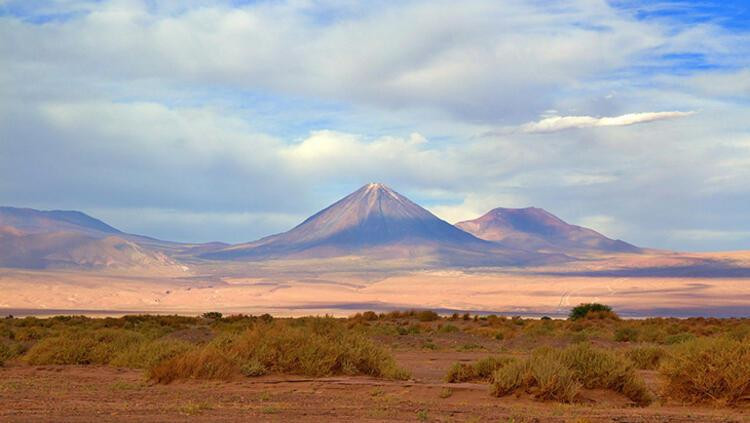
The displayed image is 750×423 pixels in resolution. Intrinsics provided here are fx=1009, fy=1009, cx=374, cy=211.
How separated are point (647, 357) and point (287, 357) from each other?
43.3ft

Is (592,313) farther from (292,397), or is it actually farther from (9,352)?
(292,397)

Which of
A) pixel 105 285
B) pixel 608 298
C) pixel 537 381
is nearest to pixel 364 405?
pixel 537 381

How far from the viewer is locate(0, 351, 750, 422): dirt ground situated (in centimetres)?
1795

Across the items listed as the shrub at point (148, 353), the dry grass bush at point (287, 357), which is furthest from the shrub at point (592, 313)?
the dry grass bush at point (287, 357)

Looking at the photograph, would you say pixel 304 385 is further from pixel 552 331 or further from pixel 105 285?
pixel 105 285

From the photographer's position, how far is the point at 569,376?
21.1 metres

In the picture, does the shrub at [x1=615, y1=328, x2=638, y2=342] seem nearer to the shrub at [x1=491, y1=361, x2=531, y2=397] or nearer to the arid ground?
the arid ground

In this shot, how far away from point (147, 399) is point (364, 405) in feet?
15.8

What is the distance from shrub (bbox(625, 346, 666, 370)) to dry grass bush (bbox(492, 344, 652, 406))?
10059 millimetres

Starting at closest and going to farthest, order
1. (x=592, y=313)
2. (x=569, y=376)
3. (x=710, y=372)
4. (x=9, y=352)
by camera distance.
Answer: (x=710, y=372), (x=569, y=376), (x=9, y=352), (x=592, y=313)

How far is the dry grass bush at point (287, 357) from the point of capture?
82.9 ft

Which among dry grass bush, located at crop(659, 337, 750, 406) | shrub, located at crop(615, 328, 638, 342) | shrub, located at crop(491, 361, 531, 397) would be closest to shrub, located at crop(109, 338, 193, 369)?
shrub, located at crop(491, 361, 531, 397)

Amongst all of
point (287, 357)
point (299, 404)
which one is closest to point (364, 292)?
point (287, 357)

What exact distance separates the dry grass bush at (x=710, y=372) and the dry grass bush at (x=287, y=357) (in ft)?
25.1
